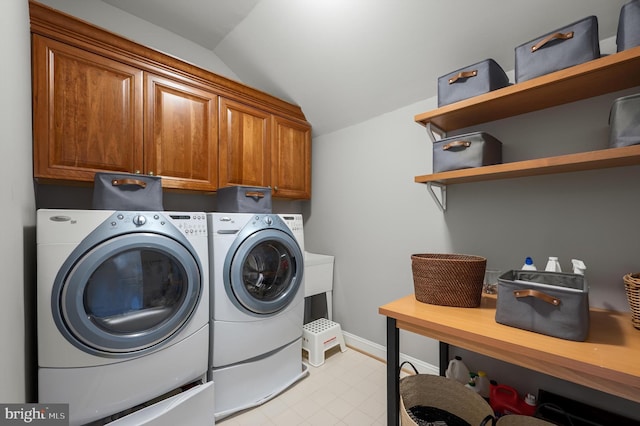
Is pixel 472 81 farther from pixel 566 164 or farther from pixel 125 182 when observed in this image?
pixel 125 182

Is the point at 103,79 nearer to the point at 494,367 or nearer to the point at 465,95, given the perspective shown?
the point at 465,95

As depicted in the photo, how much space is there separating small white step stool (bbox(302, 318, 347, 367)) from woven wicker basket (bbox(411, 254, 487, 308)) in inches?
43.1

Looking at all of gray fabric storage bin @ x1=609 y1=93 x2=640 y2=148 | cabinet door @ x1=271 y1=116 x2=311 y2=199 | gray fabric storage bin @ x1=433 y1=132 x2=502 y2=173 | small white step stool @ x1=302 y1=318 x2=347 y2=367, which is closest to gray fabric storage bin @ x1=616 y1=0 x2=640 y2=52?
gray fabric storage bin @ x1=609 y1=93 x2=640 y2=148

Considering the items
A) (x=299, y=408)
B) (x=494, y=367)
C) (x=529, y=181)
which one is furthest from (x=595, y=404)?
(x=299, y=408)

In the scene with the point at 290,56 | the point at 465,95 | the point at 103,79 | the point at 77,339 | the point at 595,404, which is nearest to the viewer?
the point at 77,339

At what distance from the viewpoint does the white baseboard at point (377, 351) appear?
1814mm

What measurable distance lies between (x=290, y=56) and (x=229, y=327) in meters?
2.02

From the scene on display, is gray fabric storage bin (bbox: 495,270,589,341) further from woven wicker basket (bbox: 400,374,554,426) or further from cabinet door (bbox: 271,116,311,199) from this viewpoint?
cabinet door (bbox: 271,116,311,199)

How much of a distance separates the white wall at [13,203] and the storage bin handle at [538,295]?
1563mm

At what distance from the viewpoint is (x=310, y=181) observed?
8.61 ft

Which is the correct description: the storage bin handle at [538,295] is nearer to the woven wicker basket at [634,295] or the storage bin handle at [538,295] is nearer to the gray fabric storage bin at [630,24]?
the woven wicker basket at [634,295]

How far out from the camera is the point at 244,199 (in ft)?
5.88

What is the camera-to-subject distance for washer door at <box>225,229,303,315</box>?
5.13 ft

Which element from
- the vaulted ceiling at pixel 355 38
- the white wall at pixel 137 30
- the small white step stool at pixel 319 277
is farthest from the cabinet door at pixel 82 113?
the small white step stool at pixel 319 277
